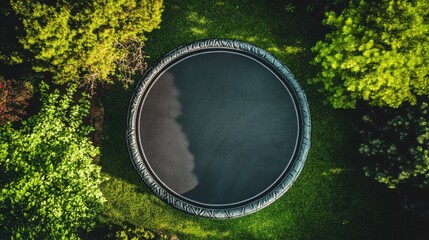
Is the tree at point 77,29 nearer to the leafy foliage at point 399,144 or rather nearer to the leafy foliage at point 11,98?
the leafy foliage at point 11,98

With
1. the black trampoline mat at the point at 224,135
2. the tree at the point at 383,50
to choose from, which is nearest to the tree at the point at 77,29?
the black trampoline mat at the point at 224,135

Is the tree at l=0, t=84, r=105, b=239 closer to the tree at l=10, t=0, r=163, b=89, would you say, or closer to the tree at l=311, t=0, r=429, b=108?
the tree at l=10, t=0, r=163, b=89

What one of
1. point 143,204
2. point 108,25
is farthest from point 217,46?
point 143,204

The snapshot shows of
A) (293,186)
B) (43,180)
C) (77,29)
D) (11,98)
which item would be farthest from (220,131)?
(11,98)

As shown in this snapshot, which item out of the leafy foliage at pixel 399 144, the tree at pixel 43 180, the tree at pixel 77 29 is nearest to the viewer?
the tree at pixel 43 180

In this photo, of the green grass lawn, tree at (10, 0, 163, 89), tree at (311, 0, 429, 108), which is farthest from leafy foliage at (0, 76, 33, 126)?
tree at (311, 0, 429, 108)
